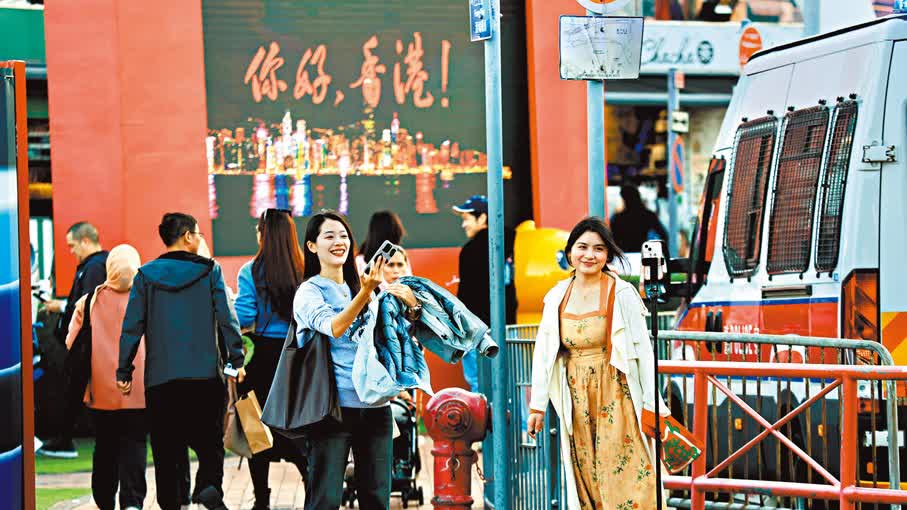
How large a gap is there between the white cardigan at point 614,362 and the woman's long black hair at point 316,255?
1013 millimetres

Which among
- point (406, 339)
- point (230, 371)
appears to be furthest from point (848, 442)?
point (230, 371)

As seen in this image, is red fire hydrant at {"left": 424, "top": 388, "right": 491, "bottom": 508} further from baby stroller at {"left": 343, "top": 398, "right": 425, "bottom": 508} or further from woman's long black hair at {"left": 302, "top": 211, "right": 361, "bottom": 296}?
baby stroller at {"left": 343, "top": 398, "right": 425, "bottom": 508}

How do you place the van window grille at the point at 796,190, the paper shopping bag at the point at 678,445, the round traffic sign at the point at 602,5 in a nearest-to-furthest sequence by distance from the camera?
the paper shopping bag at the point at 678,445
the round traffic sign at the point at 602,5
the van window grille at the point at 796,190

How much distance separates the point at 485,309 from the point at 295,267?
298 centimetres

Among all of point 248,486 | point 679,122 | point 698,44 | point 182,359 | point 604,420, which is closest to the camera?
point 604,420

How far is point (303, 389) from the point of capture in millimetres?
7273

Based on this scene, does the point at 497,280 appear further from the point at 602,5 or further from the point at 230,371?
the point at 230,371

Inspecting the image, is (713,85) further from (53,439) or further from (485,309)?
(53,439)

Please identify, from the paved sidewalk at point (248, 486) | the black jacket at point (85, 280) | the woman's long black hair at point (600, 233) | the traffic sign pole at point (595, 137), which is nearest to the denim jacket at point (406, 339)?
the woman's long black hair at point (600, 233)

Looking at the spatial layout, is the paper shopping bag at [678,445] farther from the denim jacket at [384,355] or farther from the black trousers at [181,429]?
the black trousers at [181,429]

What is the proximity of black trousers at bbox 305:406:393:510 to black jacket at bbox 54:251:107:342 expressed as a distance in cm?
362

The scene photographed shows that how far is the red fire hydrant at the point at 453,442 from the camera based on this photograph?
7.73m

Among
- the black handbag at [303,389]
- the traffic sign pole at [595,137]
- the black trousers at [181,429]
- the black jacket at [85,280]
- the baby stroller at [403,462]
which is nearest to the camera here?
the black handbag at [303,389]

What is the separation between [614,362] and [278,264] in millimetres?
3125
